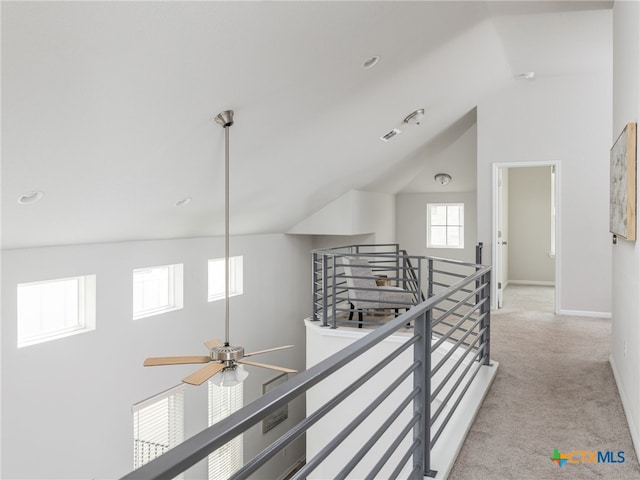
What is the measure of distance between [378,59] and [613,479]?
11.1 feet

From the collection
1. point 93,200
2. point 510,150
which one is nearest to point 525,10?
point 510,150

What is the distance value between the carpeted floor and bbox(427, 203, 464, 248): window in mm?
4280

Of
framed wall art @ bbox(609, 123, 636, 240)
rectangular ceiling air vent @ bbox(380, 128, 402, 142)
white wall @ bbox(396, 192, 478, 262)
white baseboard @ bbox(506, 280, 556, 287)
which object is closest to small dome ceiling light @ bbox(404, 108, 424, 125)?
rectangular ceiling air vent @ bbox(380, 128, 402, 142)

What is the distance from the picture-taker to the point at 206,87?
346cm

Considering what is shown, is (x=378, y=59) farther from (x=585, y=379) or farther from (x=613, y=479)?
(x=613, y=479)

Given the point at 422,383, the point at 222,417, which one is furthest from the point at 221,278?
the point at 422,383

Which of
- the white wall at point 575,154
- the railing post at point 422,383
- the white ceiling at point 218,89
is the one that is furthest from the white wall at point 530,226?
the railing post at point 422,383

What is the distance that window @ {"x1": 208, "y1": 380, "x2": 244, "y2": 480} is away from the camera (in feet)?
22.1

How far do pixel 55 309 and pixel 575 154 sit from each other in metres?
6.13

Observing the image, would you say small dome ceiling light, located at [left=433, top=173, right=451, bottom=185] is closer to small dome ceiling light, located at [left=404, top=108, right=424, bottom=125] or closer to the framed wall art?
small dome ceiling light, located at [left=404, top=108, right=424, bottom=125]

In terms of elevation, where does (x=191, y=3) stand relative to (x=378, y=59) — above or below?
below

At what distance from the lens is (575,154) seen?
6.41m

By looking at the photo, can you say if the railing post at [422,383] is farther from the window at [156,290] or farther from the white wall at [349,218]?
the white wall at [349,218]

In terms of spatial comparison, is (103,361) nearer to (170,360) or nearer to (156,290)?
(156,290)
